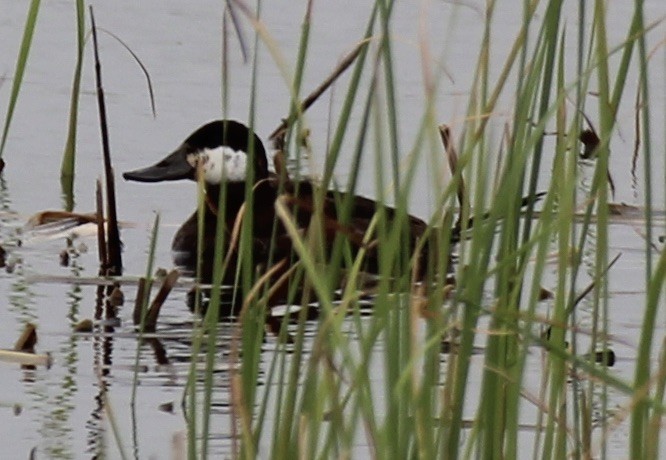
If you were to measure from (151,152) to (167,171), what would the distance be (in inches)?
27.5

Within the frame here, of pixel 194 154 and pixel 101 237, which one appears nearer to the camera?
pixel 101 237

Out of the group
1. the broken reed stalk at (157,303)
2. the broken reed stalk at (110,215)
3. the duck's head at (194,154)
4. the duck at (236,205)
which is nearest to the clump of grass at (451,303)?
the broken reed stalk at (157,303)

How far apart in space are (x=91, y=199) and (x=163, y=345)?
1853 millimetres

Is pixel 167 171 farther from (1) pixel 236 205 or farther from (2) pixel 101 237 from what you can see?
(2) pixel 101 237

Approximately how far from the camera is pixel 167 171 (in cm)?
677

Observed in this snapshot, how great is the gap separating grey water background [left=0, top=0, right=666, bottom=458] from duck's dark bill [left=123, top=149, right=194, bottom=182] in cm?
12

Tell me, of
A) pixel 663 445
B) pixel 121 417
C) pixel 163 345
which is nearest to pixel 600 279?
pixel 663 445

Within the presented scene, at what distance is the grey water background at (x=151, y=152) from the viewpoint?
4168 millimetres

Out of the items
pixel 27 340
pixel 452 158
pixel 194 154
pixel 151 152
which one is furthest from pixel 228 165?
pixel 27 340

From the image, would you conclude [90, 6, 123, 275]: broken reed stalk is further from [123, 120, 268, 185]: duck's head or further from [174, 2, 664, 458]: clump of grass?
[174, 2, 664, 458]: clump of grass

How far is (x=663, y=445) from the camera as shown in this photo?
13.2 ft

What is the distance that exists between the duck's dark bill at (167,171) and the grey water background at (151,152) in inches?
4.8

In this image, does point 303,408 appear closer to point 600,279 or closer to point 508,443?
A: point 508,443

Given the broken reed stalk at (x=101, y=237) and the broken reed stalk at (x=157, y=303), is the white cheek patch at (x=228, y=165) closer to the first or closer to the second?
the broken reed stalk at (x=101, y=237)
